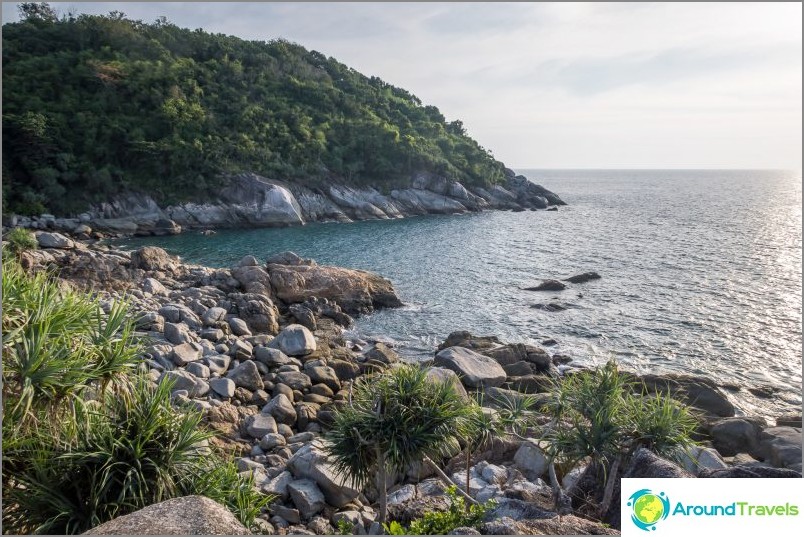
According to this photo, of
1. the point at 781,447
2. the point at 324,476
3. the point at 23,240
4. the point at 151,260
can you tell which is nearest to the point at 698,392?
the point at 781,447

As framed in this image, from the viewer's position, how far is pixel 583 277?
4066 centimetres

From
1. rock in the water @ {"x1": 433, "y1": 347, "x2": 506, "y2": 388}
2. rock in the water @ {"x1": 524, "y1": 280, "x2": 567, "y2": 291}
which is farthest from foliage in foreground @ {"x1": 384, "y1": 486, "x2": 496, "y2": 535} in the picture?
rock in the water @ {"x1": 524, "y1": 280, "x2": 567, "y2": 291}

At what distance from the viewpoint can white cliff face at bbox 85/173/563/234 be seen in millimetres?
59125

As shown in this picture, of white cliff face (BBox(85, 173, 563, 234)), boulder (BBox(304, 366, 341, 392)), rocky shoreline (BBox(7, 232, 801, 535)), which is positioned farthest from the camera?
white cliff face (BBox(85, 173, 563, 234))

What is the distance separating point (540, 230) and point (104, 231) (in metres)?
51.3

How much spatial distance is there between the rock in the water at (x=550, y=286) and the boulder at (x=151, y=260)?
24842mm

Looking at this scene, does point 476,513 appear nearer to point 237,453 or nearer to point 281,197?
point 237,453

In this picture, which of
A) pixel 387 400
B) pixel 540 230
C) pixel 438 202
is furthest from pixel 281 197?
pixel 387 400

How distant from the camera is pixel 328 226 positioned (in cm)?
6612

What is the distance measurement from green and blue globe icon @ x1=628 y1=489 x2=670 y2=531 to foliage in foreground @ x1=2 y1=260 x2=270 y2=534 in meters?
6.32

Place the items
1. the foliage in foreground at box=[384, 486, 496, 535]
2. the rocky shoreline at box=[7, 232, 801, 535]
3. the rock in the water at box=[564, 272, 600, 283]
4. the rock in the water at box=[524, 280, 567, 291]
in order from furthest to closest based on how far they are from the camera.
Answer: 1. the rock in the water at box=[564, 272, 600, 283]
2. the rock in the water at box=[524, 280, 567, 291]
3. the rocky shoreline at box=[7, 232, 801, 535]
4. the foliage in foreground at box=[384, 486, 496, 535]

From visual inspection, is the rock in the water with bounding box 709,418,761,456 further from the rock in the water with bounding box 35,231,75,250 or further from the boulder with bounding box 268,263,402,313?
the rock in the water with bounding box 35,231,75,250

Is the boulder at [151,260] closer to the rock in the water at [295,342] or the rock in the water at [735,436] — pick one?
the rock in the water at [295,342]

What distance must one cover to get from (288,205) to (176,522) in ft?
203
